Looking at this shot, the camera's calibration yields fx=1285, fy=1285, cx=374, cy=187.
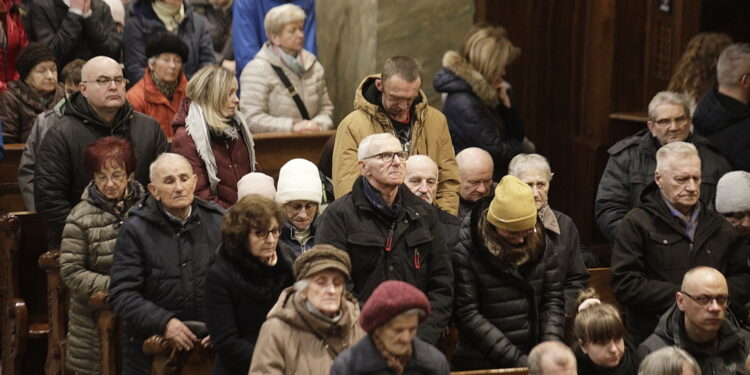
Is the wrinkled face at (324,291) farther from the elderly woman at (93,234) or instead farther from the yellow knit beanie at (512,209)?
the elderly woman at (93,234)

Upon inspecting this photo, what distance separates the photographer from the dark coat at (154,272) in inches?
210

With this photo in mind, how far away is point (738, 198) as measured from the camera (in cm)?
622

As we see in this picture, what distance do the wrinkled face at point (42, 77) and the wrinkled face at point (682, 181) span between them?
3.66 m

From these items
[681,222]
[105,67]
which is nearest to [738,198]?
[681,222]

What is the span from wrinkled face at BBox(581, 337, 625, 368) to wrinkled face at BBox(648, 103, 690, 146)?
171 cm

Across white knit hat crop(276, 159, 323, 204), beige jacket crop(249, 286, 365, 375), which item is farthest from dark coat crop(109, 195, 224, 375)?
beige jacket crop(249, 286, 365, 375)

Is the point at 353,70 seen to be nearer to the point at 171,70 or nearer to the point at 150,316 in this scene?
the point at 171,70

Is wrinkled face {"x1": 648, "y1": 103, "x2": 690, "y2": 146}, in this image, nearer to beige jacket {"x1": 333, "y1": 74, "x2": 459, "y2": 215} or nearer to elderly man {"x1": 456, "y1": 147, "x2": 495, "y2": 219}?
elderly man {"x1": 456, "y1": 147, "x2": 495, "y2": 219}

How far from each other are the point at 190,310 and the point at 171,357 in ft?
0.97

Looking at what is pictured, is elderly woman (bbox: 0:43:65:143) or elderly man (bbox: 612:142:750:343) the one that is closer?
elderly man (bbox: 612:142:750:343)

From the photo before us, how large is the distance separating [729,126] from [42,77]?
390cm

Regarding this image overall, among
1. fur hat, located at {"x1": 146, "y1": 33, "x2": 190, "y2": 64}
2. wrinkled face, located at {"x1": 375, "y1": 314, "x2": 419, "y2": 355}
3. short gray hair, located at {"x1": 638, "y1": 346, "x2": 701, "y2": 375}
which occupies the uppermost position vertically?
fur hat, located at {"x1": 146, "y1": 33, "x2": 190, "y2": 64}

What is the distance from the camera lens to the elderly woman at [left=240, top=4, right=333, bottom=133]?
298 inches

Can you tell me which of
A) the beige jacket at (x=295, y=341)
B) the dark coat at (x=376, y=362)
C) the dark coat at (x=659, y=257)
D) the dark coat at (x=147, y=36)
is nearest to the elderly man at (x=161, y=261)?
the beige jacket at (x=295, y=341)
